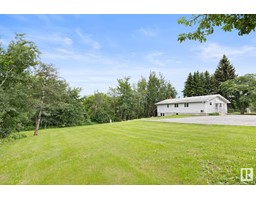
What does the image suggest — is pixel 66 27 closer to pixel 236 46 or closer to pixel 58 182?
pixel 58 182

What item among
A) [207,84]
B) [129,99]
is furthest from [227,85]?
[129,99]

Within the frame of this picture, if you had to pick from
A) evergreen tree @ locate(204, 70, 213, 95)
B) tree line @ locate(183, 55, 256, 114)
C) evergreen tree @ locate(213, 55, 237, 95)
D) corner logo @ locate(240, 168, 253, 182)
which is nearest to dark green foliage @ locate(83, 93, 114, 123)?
tree line @ locate(183, 55, 256, 114)

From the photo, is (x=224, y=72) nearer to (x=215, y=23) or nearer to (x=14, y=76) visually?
(x=215, y=23)

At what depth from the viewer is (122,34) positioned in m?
3.40

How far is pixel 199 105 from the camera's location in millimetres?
16078

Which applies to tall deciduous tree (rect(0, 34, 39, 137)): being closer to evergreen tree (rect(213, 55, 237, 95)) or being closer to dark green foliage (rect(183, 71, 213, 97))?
dark green foliage (rect(183, 71, 213, 97))

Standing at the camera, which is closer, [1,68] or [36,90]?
[1,68]

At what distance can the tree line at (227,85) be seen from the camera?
51.1 ft

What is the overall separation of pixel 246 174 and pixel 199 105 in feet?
49.6

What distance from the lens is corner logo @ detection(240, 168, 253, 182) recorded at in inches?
77.9

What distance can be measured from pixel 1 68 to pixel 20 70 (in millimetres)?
705

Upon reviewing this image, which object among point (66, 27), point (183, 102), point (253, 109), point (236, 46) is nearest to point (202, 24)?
point (236, 46)

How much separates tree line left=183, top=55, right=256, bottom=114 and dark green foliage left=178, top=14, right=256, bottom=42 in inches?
521
